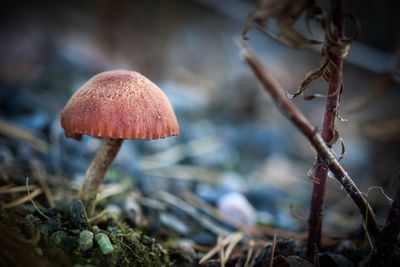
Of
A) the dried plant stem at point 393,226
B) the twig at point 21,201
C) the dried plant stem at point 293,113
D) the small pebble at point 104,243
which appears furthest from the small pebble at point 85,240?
the dried plant stem at point 393,226

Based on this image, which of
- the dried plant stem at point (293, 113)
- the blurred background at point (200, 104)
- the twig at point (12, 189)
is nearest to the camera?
the dried plant stem at point (293, 113)

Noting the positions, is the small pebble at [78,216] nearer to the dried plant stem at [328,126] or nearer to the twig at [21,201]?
the twig at [21,201]

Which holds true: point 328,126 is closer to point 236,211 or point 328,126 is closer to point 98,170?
point 98,170

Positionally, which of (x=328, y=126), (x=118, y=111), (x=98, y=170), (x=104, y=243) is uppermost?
(x=328, y=126)

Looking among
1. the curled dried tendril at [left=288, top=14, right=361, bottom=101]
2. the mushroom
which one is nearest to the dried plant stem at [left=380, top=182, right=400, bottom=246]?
the curled dried tendril at [left=288, top=14, right=361, bottom=101]

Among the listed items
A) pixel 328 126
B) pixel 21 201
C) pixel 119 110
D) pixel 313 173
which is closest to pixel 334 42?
pixel 328 126
